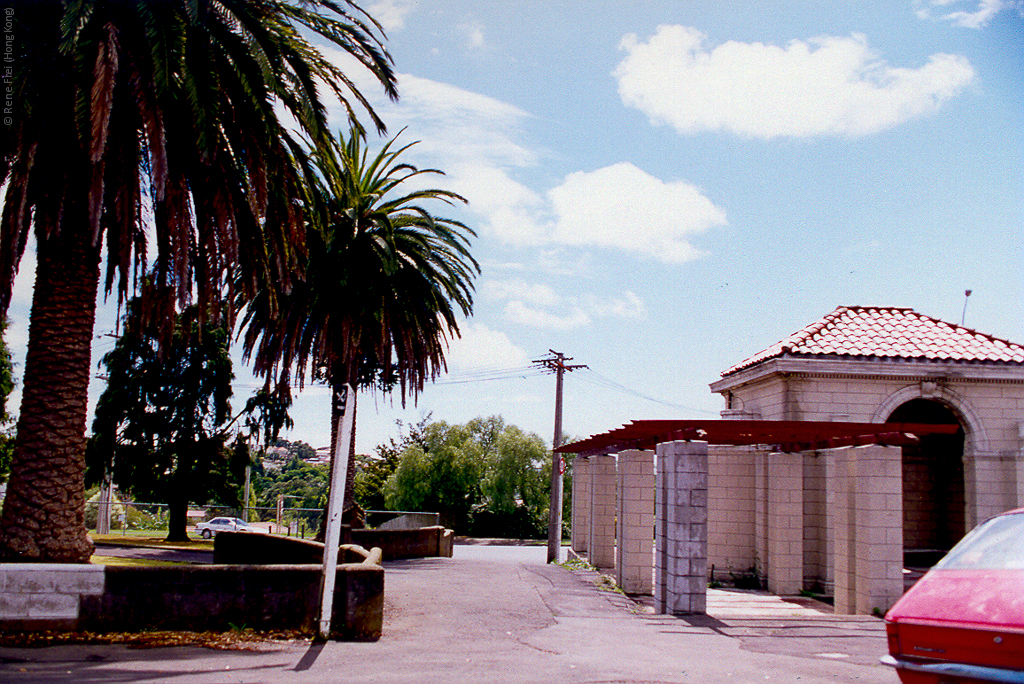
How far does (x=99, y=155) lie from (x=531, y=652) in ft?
24.3

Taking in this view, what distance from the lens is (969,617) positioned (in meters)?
5.28

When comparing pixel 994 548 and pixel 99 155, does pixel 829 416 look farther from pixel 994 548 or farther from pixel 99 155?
pixel 99 155

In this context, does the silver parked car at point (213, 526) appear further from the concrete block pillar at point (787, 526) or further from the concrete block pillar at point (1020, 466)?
the concrete block pillar at point (1020, 466)

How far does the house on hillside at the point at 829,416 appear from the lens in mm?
17359

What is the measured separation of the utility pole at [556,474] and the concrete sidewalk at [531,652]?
54.5 feet

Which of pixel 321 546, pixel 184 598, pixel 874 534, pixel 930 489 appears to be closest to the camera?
pixel 184 598

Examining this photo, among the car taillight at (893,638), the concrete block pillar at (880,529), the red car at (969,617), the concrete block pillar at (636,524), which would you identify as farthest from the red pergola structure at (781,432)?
the car taillight at (893,638)

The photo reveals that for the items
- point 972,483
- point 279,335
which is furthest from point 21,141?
point 972,483

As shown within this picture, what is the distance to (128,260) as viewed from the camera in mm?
11688

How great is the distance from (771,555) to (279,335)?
547 inches

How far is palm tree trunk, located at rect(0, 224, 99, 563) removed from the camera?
10.6 meters

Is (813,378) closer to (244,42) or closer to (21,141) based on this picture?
(244,42)

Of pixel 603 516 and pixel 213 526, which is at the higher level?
pixel 603 516

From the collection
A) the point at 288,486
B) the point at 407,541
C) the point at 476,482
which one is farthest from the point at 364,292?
the point at 288,486
